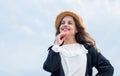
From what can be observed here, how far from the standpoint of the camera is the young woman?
22.4 feet

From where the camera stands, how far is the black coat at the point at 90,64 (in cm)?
680

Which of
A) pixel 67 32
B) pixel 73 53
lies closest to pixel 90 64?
pixel 73 53

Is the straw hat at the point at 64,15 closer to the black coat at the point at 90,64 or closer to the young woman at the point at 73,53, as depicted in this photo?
the young woman at the point at 73,53

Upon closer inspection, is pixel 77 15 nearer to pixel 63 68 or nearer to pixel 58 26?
pixel 58 26

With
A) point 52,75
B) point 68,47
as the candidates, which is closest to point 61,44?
point 68,47

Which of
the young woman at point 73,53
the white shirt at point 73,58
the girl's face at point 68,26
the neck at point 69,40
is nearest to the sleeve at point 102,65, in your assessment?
the young woman at point 73,53

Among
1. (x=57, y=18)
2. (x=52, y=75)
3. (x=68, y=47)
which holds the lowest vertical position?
(x=52, y=75)

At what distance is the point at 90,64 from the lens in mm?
6977

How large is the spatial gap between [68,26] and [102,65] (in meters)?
0.86

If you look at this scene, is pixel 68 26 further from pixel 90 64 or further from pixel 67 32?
pixel 90 64

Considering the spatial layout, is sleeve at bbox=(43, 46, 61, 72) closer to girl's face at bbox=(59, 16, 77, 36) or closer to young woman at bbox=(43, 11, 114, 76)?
young woman at bbox=(43, 11, 114, 76)

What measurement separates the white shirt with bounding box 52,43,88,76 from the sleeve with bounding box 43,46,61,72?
0.08 meters

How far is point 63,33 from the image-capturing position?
7.03 m

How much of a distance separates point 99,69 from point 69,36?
0.74m
